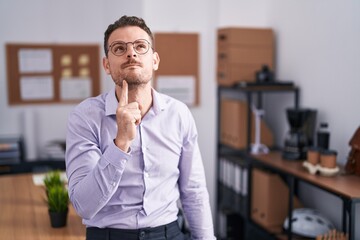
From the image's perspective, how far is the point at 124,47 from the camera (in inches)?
56.6

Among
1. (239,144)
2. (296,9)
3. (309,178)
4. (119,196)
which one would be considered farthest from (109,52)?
(296,9)

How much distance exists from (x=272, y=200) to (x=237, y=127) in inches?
24.1

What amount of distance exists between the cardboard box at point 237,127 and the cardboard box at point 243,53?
0.19 meters

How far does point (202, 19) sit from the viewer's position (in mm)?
3650

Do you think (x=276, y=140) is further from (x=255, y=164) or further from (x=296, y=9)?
(x=296, y=9)

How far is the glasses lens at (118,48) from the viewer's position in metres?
1.44

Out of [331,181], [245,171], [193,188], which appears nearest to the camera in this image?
[193,188]

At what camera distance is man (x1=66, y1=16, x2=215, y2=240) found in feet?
4.43

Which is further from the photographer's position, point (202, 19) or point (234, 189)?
point (202, 19)

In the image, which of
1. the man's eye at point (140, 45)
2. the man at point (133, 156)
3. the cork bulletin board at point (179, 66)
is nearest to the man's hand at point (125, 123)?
the man at point (133, 156)

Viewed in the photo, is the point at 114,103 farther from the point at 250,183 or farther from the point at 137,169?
the point at 250,183

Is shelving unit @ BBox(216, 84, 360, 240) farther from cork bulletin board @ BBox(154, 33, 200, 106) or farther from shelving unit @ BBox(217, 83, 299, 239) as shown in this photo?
cork bulletin board @ BBox(154, 33, 200, 106)

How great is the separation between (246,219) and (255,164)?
409mm

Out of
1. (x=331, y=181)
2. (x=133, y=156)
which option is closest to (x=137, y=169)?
(x=133, y=156)
